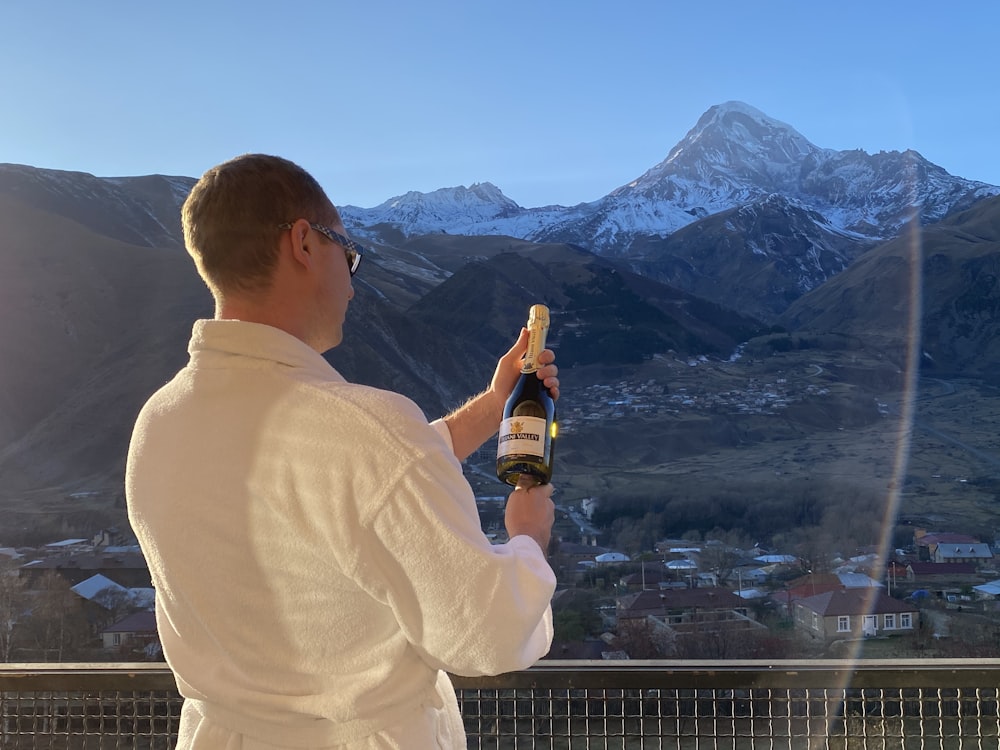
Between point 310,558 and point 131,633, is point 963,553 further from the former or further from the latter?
point 310,558

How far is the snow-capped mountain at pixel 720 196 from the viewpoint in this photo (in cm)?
12775

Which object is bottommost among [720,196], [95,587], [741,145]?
[95,587]

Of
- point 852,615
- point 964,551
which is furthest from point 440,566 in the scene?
point 964,551

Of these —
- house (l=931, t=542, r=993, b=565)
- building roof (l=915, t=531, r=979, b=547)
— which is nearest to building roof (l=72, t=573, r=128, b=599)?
house (l=931, t=542, r=993, b=565)

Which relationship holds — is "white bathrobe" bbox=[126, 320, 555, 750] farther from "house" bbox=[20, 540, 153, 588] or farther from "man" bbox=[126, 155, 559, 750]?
"house" bbox=[20, 540, 153, 588]

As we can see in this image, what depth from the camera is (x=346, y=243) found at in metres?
0.89

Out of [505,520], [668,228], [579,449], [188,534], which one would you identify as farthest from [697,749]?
[668,228]

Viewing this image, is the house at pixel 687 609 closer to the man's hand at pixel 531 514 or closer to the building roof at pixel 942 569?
the building roof at pixel 942 569

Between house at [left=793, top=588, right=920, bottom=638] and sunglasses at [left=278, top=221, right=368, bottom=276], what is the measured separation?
26.1 ft

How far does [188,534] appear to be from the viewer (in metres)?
0.82

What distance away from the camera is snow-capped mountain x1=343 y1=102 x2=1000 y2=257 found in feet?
419

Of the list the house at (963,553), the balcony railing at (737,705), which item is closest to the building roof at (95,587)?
the balcony railing at (737,705)

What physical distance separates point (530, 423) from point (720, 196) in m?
174

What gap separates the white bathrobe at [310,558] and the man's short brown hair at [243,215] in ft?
0.18
